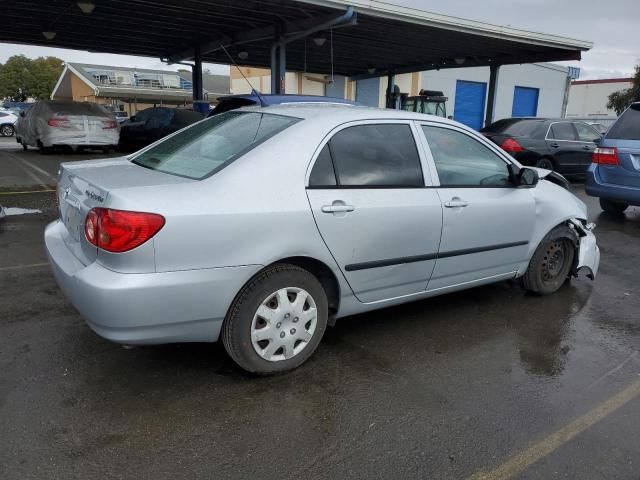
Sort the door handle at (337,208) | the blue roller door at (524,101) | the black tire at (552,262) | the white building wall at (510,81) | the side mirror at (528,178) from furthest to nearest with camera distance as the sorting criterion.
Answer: the blue roller door at (524,101) < the white building wall at (510,81) < the black tire at (552,262) < the side mirror at (528,178) < the door handle at (337,208)

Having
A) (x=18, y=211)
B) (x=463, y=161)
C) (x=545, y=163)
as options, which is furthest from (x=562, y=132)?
(x=18, y=211)

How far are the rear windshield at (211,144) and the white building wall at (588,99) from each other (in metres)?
47.8

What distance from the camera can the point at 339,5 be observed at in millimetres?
10352

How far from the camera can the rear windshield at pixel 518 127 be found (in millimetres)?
11680

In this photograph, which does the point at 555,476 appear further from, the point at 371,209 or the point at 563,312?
the point at 563,312

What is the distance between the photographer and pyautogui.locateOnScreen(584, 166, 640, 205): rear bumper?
25.3ft

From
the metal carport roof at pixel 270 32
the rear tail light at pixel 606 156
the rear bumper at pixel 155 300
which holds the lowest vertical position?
the rear bumper at pixel 155 300

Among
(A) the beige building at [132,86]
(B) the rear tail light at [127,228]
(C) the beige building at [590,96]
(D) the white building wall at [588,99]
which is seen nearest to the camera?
(B) the rear tail light at [127,228]

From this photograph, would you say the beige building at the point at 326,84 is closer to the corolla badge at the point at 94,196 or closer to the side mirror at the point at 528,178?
the side mirror at the point at 528,178

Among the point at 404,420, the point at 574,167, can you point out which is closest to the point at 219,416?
the point at 404,420

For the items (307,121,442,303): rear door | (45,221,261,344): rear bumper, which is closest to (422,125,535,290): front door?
(307,121,442,303): rear door

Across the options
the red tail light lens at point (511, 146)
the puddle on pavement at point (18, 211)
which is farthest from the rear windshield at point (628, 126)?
the puddle on pavement at point (18, 211)

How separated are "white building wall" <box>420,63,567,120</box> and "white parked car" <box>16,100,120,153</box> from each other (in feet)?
55.8

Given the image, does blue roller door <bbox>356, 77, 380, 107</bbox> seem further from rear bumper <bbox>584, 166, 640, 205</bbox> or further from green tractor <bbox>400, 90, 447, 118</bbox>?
rear bumper <bbox>584, 166, 640, 205</bbox>
